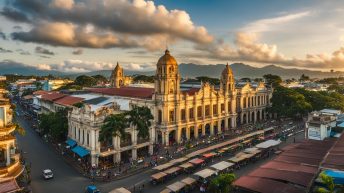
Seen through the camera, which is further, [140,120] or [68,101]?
[68,101]

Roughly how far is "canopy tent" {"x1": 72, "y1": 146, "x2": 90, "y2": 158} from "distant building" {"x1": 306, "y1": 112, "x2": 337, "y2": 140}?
33615mm

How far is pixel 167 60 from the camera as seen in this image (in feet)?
182

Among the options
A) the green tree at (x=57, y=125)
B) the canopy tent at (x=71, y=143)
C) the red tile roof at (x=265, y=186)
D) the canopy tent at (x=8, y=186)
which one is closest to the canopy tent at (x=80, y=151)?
the canopy tent at (x=71, y=143)

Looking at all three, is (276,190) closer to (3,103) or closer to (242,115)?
(3,103)

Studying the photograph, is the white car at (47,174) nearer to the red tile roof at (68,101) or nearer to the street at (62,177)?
the street at (62,177)

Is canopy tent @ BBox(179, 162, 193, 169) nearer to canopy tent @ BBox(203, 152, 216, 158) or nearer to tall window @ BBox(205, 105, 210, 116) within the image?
canopy tent @ BBox(203, 152, 216, 158)

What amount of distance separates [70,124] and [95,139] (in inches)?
442

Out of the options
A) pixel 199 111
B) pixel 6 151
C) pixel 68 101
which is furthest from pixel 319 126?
pixel 68 101

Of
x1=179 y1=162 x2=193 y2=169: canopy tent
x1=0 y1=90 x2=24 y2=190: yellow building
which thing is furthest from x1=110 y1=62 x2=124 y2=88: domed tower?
x1=0 y1=90 x2=24 y2=190: yellow building

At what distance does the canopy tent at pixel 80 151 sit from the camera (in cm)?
4228

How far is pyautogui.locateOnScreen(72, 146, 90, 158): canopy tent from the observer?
139 feet

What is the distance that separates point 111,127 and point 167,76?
19.1 m

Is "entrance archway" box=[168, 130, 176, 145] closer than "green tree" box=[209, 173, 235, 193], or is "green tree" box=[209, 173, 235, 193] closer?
"green tree" box=[209, 173, 235, 193]

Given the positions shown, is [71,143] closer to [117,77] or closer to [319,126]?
[319,126]
